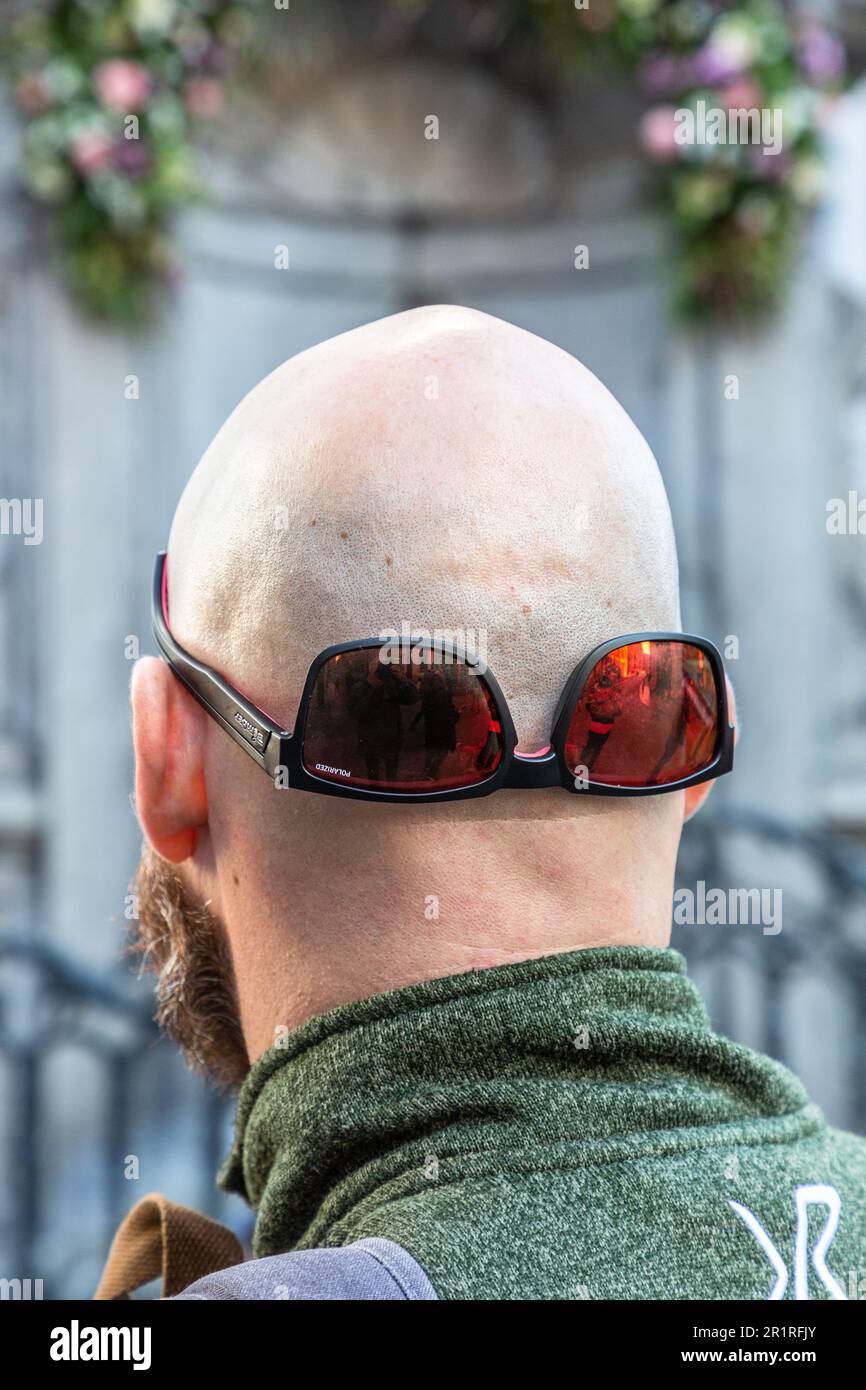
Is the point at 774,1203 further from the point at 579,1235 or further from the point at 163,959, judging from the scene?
the point at 163,959

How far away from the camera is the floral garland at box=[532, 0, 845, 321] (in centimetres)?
310

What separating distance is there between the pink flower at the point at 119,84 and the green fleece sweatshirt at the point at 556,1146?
8.94 feet

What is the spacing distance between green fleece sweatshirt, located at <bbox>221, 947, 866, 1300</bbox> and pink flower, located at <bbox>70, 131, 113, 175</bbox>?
8.71ft

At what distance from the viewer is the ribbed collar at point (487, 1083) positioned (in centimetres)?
69

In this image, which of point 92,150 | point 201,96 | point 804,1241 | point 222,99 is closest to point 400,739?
point 804,1241

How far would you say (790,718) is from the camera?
3.30m

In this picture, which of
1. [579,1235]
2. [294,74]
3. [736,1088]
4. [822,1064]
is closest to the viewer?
[579,1235]

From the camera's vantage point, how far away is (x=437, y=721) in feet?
2.44

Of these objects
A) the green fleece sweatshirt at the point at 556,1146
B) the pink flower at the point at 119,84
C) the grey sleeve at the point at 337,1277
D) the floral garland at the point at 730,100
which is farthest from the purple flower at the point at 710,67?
the grey sleeve at the point at 337,1277

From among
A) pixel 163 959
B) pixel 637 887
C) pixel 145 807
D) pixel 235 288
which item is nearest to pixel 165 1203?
pixel 163 959

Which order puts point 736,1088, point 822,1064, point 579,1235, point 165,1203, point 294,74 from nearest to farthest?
1. point 579,1235
2. point 736,1088
3. point 165,1203
4. point 822,1064
5. point 294,74

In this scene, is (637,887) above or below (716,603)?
below

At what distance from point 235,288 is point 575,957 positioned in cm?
309

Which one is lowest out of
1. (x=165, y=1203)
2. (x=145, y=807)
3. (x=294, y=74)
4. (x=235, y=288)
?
(x=165, y=1203)
